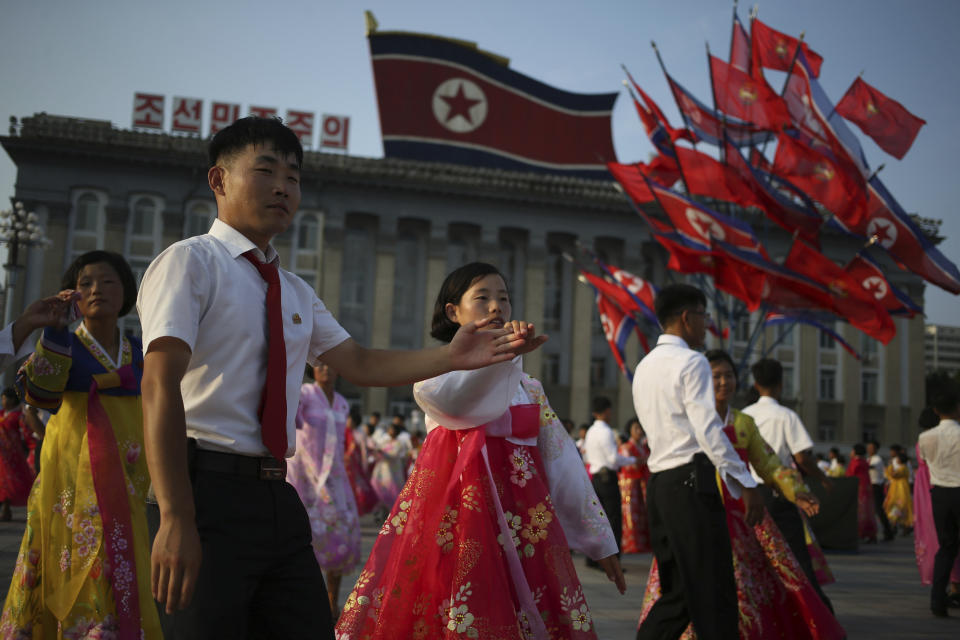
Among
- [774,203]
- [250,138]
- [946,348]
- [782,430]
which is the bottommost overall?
[782,430]

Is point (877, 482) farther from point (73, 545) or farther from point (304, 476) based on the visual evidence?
point (73, 545)

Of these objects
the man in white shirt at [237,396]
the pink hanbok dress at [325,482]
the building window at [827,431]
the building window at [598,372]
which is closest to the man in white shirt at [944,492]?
the pink hanbok dress at [325,482]

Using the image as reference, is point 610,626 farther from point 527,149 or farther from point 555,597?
point 527,149

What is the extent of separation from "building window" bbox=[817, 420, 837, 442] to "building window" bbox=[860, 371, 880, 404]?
Answer: 2601 mm

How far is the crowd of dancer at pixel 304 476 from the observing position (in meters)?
2.06

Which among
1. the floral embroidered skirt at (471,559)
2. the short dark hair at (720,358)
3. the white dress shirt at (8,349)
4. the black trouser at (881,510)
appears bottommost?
the black trouser at (881,510)

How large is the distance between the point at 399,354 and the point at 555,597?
1264 mm

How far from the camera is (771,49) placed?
55.7 feet

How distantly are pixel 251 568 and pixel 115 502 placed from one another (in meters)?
2.16

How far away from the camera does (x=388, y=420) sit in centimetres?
3509

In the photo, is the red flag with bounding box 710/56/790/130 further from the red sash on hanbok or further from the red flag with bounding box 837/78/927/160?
the red sash on hanbok

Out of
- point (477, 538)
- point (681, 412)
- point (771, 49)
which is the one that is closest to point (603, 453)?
point (681, 412)

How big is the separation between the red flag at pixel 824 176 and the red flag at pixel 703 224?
1273 millimetres

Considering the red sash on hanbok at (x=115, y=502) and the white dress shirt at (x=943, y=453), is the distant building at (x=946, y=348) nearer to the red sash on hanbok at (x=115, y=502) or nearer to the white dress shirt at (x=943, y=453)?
the white dress shirt at (x=943, y=453)
